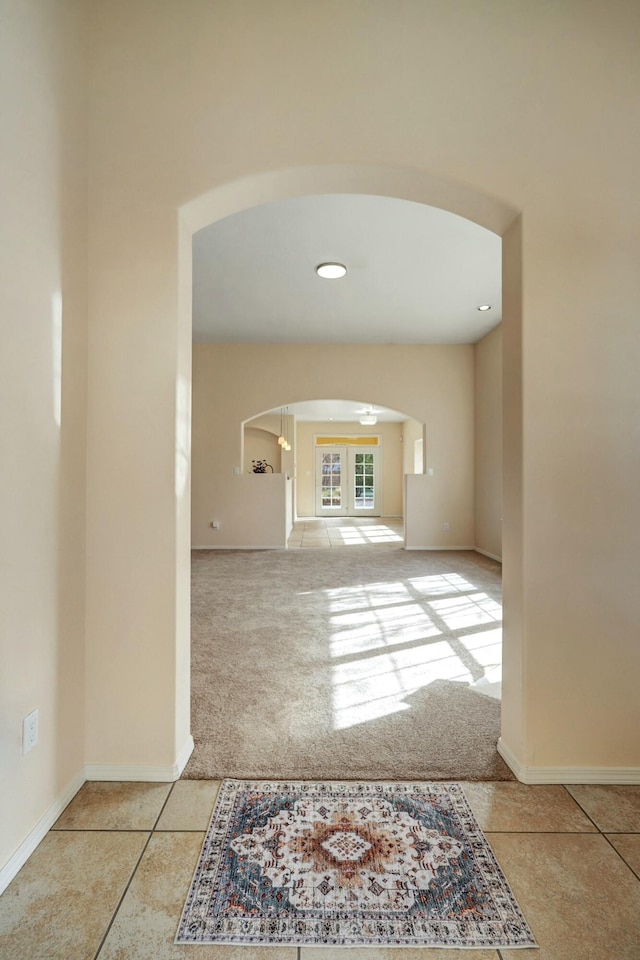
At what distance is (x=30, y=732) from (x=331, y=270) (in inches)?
173

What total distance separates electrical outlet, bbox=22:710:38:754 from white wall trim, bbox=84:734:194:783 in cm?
43

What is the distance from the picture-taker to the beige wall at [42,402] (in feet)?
4.71

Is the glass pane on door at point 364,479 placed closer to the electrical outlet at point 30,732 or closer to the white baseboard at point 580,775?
the white baseboard at point 580,775

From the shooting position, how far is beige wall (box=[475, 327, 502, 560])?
6594 millimetres

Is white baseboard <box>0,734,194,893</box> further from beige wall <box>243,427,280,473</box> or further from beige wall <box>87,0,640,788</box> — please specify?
beige wall <box>243,427,280,473</box>

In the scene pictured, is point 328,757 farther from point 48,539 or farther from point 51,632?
point 48,539

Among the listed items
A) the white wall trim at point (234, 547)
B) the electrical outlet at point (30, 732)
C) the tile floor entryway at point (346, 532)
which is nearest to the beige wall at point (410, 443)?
the tile floor entryway at point (346, 532)

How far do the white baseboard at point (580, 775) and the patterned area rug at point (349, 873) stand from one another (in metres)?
0.29

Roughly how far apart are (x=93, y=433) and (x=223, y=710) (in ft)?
4.77

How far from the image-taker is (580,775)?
1884mm

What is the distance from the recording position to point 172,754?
189 cm

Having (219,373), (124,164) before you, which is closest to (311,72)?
(124,164)

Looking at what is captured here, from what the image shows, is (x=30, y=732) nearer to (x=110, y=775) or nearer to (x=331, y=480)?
(x=110, y=775)

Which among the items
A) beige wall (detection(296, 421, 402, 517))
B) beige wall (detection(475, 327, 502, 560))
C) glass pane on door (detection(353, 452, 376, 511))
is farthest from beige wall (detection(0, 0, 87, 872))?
glass pane on door (detection(353, 452, 376, 511))
